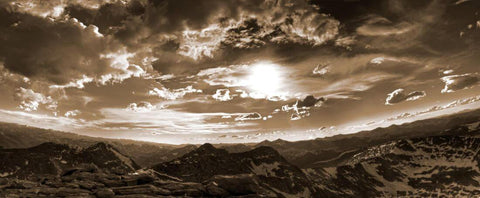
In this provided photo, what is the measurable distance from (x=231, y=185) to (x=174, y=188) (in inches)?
324

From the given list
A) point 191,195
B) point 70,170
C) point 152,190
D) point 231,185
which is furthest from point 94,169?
point 231,185

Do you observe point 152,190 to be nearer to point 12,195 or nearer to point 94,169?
point 94,169

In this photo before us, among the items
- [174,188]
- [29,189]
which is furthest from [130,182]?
[29,189]

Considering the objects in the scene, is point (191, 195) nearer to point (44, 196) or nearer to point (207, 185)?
point (207, 185)

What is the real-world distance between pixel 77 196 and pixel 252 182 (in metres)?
23.8

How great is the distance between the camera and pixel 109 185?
152 ft

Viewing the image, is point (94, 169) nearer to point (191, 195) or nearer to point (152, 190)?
point (152, 190)

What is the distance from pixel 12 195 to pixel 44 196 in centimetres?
592

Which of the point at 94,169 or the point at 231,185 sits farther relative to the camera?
the point at 94,169

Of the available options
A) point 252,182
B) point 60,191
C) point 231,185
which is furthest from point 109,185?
point 252,182

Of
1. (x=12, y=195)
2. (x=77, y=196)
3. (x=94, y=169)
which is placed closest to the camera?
(x=77, y=196)

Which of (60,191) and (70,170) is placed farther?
(70,170)

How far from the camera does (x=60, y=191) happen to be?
4416 centimetres

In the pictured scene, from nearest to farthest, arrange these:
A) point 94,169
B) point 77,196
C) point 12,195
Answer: point 77,196, point 12,195, point 94,169
